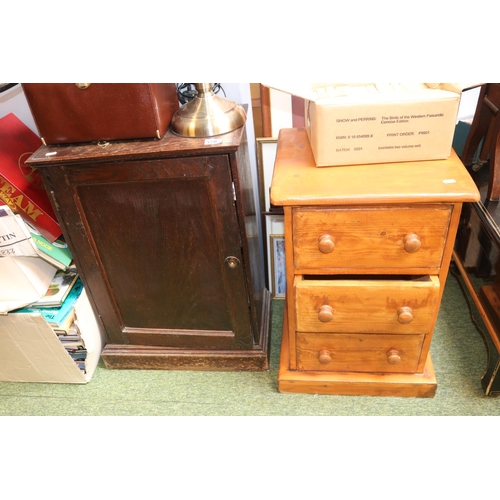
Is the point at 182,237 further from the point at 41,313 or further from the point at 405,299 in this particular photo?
the point at 405,299

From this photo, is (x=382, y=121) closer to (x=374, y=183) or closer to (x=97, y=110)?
(x=374, y=183)

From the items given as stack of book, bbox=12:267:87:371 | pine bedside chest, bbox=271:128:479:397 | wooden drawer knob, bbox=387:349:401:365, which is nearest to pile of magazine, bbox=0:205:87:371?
stack of book, bbox=12:267:87:371

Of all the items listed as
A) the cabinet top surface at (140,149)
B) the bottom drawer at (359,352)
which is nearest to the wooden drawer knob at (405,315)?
the bottom drawer at (359,352)

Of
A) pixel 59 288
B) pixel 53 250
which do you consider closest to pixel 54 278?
pixel 59 288

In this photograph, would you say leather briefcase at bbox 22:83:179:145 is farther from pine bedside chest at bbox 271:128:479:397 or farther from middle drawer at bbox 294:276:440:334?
middle drawer at bbox 294:276:440:334

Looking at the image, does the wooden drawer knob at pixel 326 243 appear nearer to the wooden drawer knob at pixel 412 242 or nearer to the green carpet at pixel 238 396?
the wooden drawer knob at pixel 412 242

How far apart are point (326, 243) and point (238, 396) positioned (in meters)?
0.73

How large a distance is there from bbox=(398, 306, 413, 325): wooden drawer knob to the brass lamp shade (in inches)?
27.8

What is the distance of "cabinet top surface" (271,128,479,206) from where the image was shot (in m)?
1.03

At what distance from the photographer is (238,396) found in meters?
1.54

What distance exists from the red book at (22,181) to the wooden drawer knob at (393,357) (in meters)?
1.15

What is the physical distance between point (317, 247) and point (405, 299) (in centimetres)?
30

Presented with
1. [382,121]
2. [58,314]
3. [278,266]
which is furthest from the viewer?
[278,266]

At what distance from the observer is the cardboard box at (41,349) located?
4.75 feet
